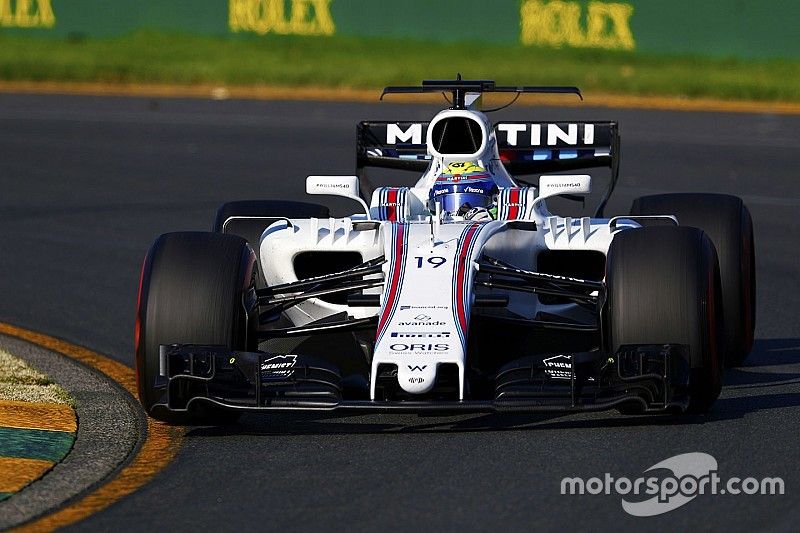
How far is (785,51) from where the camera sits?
86.7 ft

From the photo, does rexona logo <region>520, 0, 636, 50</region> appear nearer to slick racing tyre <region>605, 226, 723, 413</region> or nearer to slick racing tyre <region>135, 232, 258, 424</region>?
slick racing tyre <region>605, 226, 723, 413</region>

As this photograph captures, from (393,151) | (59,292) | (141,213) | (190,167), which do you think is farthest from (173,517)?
(190,167)

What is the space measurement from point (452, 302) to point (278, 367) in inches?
34.1

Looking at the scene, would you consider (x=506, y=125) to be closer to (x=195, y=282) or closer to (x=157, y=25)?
(x=195, y=282)

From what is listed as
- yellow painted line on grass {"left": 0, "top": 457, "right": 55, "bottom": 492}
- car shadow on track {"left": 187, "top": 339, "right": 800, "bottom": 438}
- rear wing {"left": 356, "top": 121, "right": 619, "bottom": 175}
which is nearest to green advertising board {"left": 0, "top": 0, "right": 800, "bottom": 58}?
rear wing {"left": 356, "top": 121, "right": 619, "bottom": 175}

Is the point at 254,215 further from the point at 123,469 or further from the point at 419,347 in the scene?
the point at 123,469


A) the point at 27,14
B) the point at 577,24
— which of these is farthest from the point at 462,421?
the point at 27,14

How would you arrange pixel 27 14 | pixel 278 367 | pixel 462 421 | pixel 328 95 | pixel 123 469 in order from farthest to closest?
pixel 27 14 → pixel 328 95 → pixel 462 421 → pixel 278 367 → pixel 123 469

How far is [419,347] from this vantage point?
23.5 ft

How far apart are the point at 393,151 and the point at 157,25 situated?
2002 cm

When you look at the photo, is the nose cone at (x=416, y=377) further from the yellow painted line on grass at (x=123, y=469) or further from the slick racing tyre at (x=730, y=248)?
the slick racing tyre at (x=730, y=248)

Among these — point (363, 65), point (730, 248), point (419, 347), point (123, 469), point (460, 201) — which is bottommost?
point (123, 469)

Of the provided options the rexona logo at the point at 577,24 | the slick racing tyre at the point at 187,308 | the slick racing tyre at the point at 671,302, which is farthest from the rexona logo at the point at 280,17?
the slick racing tyre at the point at 671,302

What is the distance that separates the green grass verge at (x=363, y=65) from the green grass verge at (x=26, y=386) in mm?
17975
